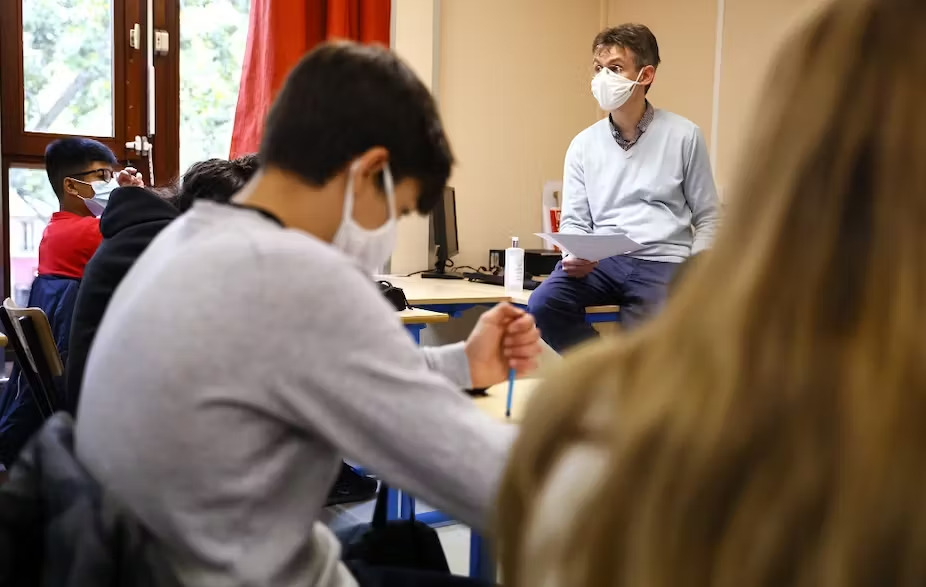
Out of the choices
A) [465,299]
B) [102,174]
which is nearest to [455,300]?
[465,299]

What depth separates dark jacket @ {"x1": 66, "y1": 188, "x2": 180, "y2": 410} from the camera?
1.55 meters

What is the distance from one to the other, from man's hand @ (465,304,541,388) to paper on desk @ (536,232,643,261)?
134 cm

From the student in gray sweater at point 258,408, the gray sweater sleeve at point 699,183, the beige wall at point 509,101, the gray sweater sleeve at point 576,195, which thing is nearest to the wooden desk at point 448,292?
the gray sweater sleeve at point 576,195

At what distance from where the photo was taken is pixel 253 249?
81cm

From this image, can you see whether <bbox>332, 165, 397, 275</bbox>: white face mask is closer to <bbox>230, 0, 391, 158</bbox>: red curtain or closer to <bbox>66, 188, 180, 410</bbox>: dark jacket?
<bbox>66, 188, 180, 410</bbox>: dark jacket

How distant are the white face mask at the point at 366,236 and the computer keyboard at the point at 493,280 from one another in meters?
2.49

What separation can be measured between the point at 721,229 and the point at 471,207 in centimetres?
394

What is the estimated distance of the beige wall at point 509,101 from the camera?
4.30 metres

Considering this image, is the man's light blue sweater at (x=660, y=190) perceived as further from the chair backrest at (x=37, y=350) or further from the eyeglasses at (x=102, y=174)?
the chair backrest at (x=37, y=350)

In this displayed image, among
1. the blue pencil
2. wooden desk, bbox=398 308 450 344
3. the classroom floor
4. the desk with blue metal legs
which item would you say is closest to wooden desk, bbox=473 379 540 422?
the blue pencil

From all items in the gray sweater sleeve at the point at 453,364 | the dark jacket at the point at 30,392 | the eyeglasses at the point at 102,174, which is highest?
the eyeglasses at the point at 102,174

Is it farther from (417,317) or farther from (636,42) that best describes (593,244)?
(636,42)

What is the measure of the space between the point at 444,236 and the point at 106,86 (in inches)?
66.7

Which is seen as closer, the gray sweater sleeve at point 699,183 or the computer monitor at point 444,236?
the gray sweater sleeve at point 699,183
